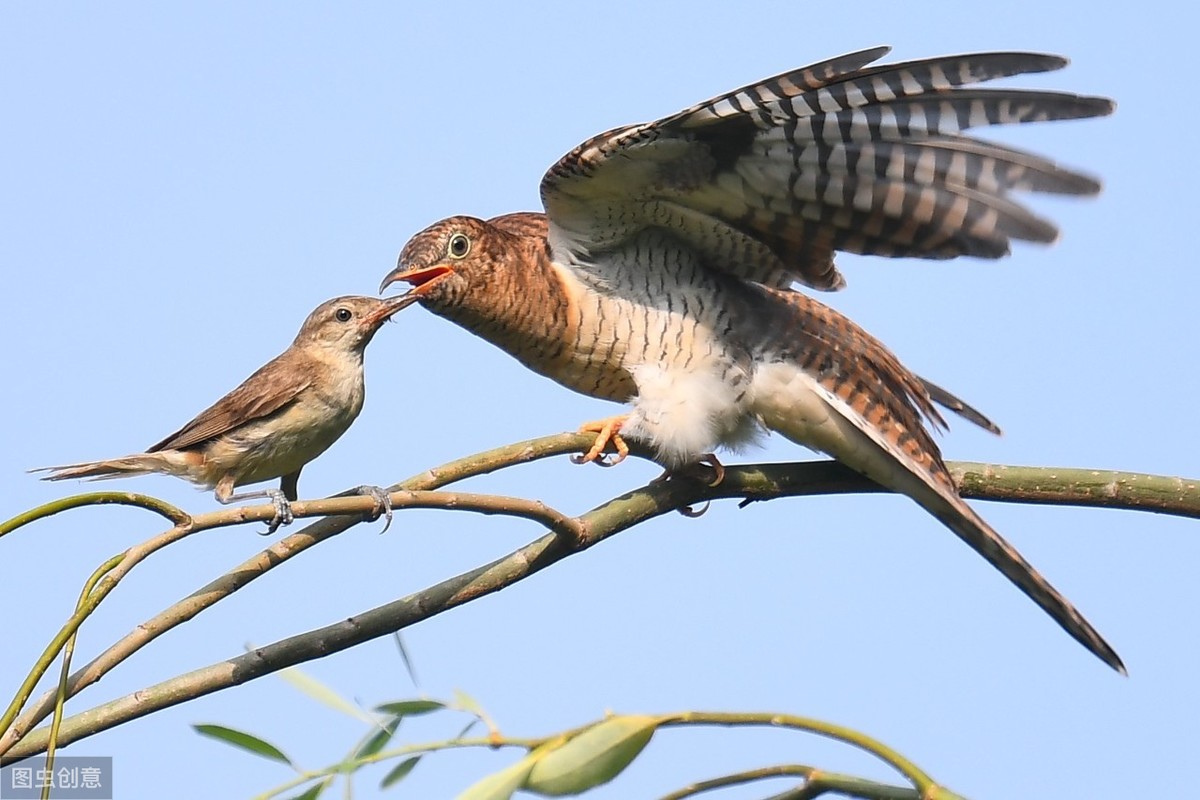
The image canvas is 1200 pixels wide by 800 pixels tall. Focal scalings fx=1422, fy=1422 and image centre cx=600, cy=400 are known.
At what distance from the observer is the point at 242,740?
1.68 m

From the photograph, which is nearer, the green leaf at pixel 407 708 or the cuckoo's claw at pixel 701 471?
the green leaf at pixel 407 708

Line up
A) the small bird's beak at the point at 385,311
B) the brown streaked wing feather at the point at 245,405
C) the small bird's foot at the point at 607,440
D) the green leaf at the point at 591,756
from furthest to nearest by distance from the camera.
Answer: the small bird's beak at the point at 385,311 < the brown streaked wing feather at the point at 245,405 < the small bird's foot at the point at 607,440 < the green leaf at the point at 591,756

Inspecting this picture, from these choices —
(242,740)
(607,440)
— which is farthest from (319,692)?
(607,440)

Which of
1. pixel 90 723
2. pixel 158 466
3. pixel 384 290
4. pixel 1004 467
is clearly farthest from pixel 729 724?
pixel 158 466

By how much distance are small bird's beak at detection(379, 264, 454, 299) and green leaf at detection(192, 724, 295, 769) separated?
2236 mm

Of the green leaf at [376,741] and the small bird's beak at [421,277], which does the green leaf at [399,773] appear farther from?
the small bird's beak at [421,277]

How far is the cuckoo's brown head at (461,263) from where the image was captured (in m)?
3.79

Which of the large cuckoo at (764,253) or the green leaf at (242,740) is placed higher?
the large cuckoo at (764,253)

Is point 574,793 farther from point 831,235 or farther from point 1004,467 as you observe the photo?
point 831,235

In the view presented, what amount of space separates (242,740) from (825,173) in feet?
7.01

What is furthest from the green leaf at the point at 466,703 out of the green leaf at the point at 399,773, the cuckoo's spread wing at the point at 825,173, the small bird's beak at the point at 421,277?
the small bird's beak at the point at 421,277

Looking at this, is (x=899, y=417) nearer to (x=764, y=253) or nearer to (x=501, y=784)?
(x=764, y=253)

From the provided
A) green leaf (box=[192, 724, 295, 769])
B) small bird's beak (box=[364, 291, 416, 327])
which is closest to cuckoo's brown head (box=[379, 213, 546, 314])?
small bird's beak (box=[364, 291, 416, 327])

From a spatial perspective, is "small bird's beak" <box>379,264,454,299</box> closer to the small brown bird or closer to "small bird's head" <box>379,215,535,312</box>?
"small bird's head" <box>379,215,535,312</box>
